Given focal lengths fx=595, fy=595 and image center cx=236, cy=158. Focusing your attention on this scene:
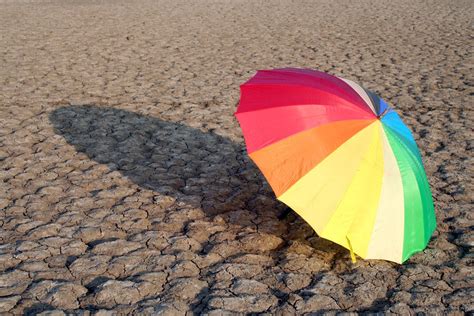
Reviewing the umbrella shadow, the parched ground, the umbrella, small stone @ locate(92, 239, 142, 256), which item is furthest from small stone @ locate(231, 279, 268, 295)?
the umbrella shadow

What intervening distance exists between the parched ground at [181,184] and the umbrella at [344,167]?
1.05 feet

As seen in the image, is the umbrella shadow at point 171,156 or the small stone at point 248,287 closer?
the small stone at point 248,287

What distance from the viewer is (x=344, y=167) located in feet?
10.1

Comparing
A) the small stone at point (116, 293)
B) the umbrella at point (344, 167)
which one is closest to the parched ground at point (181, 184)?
the small stone at point (116, 293)

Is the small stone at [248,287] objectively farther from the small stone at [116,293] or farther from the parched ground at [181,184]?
the small stone at [116,293]

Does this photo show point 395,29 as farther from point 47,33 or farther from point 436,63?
point 47,33

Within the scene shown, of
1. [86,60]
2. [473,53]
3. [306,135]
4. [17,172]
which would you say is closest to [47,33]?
[86,60]

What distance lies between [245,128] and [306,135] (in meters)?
0.35

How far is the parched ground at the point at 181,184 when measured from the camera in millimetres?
3045

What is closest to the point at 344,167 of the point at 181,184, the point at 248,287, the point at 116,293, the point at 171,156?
the point at 248,287

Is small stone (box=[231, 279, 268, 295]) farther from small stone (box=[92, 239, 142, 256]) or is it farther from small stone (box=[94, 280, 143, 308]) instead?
small stone (box=[92, 239, 142, 256])

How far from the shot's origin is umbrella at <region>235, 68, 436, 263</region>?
3029mm

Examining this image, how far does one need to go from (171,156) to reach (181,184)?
1.71ft

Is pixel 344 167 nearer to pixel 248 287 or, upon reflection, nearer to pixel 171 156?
pixel 248 287
